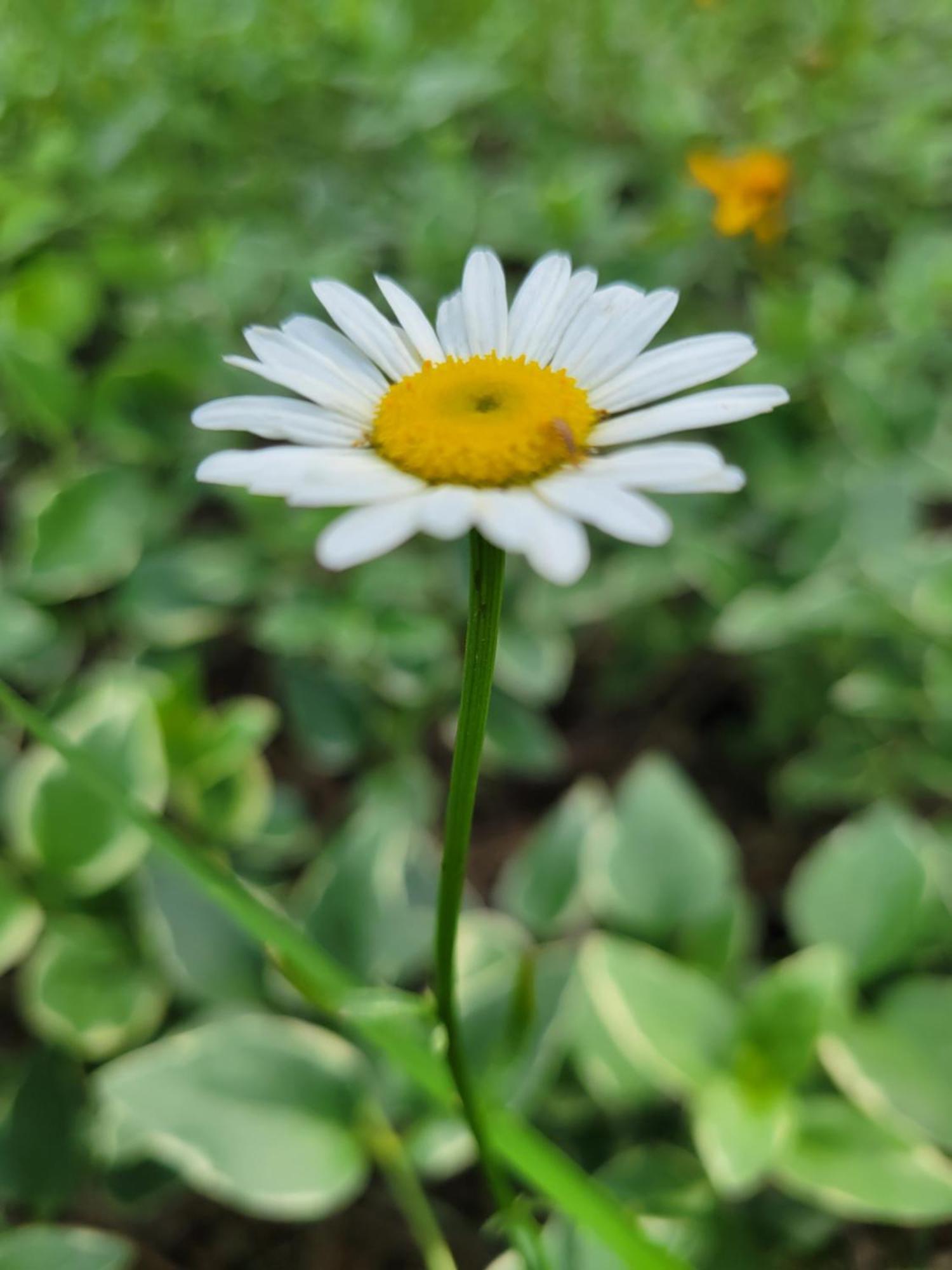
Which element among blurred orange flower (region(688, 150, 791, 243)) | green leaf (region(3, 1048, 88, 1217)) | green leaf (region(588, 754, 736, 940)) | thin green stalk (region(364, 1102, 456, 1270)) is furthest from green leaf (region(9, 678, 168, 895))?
blurred orange flower (region(688, 150, 791, 243))

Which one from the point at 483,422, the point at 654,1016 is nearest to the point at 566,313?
the point at 483,422

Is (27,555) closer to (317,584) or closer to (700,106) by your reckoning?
(317,584)

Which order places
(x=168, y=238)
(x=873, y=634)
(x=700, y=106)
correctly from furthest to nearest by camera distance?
(x=700, y=106), (x=168, y=238), (x=873, y=634)

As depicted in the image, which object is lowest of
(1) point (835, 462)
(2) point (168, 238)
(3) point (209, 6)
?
(1) point (835, 462)

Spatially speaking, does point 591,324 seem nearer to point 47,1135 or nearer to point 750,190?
point 47,1135

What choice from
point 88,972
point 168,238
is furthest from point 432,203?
point 88,972

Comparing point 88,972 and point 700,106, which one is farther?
point 700,106
